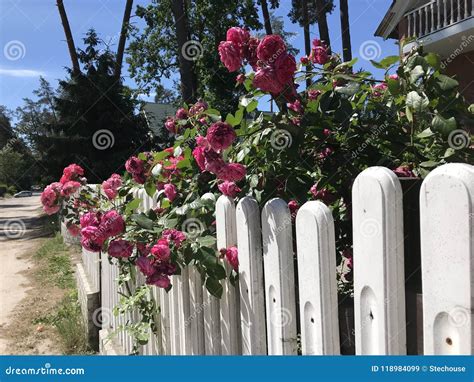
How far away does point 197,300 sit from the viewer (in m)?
1.84

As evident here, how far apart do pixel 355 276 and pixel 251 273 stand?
43 cm

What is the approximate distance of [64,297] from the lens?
5730 millimetres

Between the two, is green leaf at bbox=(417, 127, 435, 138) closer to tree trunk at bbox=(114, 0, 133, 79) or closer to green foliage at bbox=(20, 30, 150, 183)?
green foliage at bbox=(20, 30, 150, 183)

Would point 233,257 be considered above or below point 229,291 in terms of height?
above

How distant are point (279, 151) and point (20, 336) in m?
3.98

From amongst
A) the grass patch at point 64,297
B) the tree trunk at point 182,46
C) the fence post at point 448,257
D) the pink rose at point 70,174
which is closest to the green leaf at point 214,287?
the fence post at point 448,257

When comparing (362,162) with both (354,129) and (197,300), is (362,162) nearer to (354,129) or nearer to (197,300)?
(354,129)

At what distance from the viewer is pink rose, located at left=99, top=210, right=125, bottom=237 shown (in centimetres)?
177

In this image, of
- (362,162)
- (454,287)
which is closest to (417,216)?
(454,287)

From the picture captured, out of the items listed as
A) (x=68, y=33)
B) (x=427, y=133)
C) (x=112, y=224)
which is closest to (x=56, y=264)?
(x=112, y=224)

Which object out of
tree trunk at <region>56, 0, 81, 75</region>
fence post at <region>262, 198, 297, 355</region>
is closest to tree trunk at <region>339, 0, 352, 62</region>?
tree trunk at <region>56, 0, 81, 75</region>

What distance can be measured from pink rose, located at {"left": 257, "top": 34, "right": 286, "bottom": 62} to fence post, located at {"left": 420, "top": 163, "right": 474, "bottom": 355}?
26.7 inches

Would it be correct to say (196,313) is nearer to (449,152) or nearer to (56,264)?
(449,152)

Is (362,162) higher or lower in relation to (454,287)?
higher
